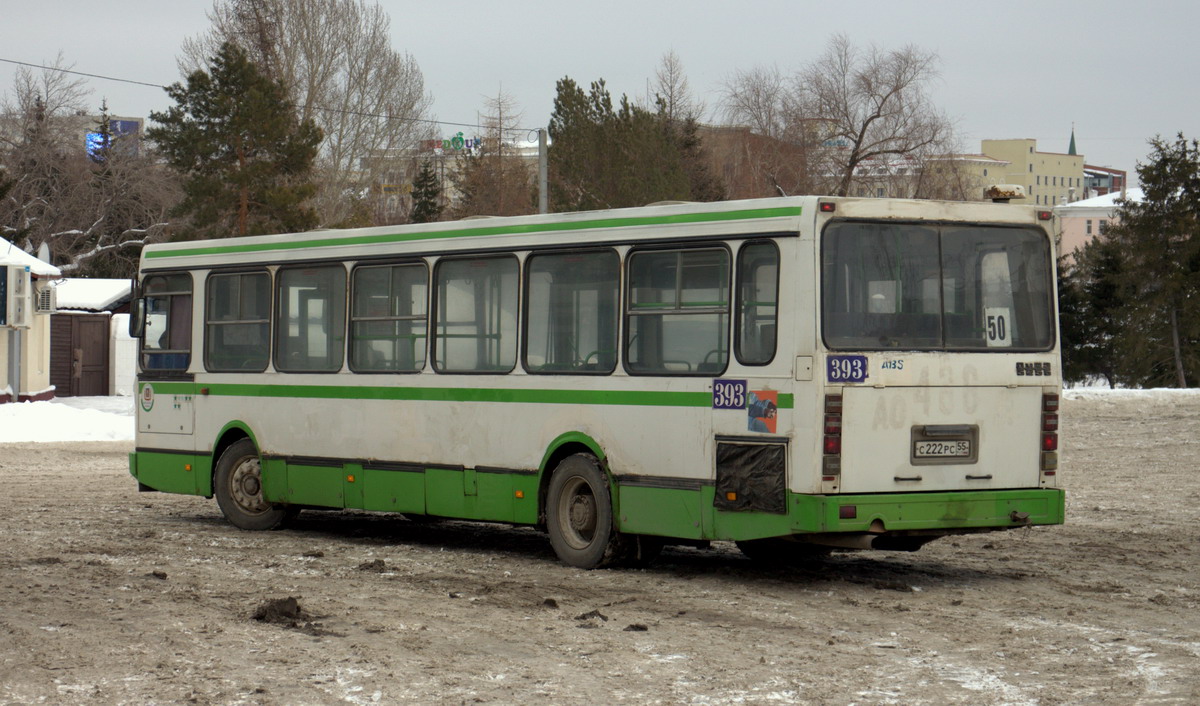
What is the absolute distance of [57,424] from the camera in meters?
30.5

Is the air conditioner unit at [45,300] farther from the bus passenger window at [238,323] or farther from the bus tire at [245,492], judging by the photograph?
the bus tire at [245,492]

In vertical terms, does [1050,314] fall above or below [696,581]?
above

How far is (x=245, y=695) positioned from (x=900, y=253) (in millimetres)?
5677

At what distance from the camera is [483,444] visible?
12.9m

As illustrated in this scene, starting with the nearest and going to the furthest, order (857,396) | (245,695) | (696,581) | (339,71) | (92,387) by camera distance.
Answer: (245,695)
(857,396)
(696,581)
(92,387)
(339,71)

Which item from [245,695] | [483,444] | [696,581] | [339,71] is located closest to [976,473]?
[696,581]

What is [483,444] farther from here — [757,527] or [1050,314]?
[1050,314]

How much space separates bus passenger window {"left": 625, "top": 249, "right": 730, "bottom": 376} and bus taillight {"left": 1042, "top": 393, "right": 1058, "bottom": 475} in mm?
2339

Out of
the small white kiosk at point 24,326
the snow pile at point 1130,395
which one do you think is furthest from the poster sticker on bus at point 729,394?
the small white kiosk at point 24,326

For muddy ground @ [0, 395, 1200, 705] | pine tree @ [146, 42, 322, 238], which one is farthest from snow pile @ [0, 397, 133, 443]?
muddy ground @ [0, 395, 1200, 705]

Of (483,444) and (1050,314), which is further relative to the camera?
(483,444)

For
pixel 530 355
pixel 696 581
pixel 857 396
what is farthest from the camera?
pixel 530 355

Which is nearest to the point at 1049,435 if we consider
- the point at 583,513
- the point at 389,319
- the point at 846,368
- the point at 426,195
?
the point at 846,368

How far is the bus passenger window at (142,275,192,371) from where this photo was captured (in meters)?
15.8
